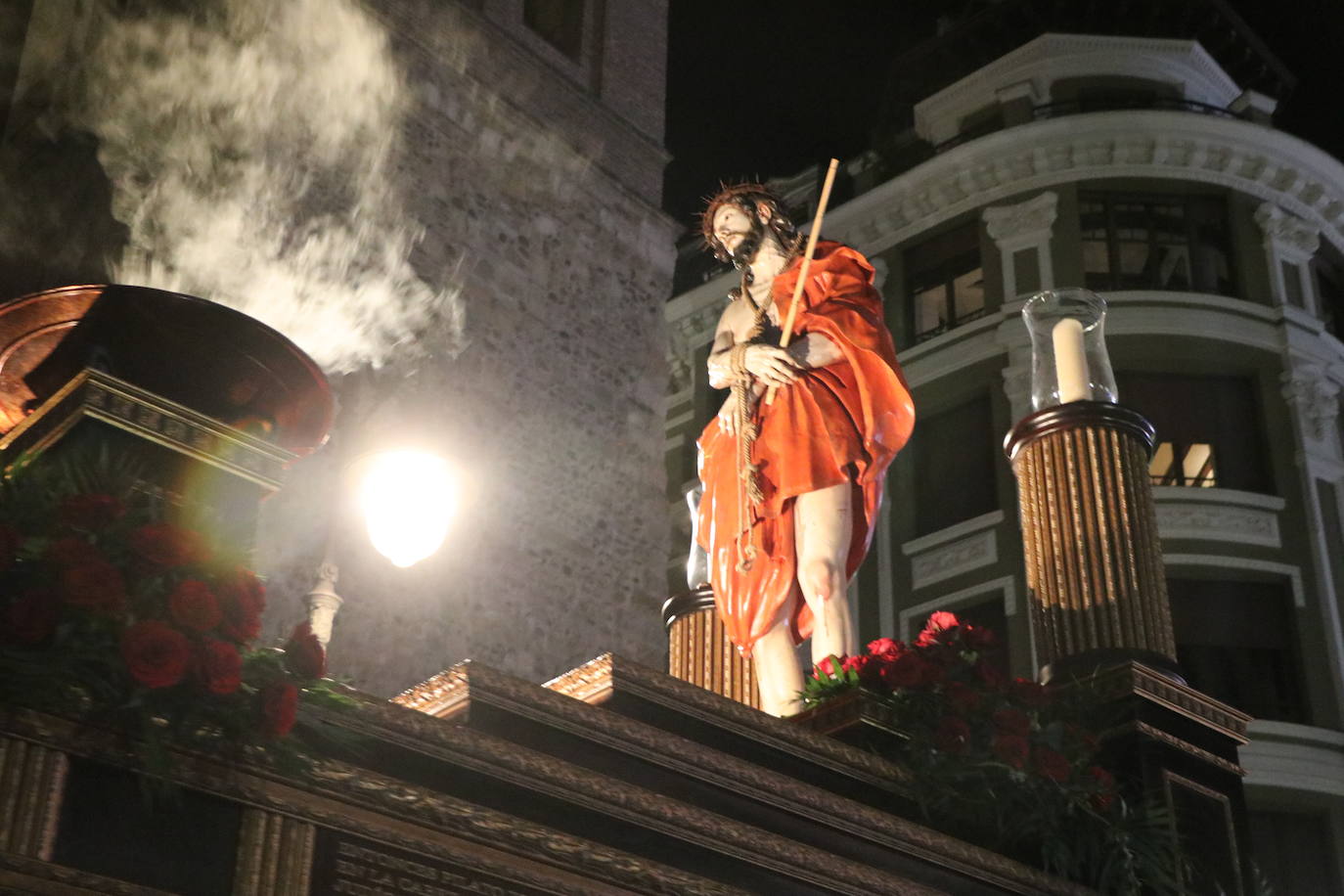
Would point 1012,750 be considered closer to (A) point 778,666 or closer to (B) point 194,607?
(A) point 778,666

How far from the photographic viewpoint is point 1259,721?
17.1 m

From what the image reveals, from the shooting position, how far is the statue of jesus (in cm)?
635

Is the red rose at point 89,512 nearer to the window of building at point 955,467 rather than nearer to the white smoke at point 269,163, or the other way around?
the white smoke at point 269,163

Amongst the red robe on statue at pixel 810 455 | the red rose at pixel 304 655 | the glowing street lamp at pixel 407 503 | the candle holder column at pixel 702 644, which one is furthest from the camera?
the candle holder column at pixel 702 644

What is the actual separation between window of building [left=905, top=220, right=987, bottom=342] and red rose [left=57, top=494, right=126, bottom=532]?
17508 mm

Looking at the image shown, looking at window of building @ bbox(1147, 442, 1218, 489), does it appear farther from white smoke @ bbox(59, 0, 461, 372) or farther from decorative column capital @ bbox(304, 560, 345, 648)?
decorative column capital @ bbox(304, 560, 345, 648)

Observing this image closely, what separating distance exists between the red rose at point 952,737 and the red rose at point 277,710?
2.41m

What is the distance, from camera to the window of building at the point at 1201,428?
19.1m

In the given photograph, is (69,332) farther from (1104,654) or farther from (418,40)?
(418,40)

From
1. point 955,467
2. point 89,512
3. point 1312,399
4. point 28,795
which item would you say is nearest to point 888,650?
point 89,512

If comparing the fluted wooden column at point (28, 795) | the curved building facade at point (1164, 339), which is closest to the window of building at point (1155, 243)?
the curved building facade at point (1164, 339)

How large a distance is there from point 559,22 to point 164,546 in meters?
11.4

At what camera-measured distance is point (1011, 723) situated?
543 centimetres

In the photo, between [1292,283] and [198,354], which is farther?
[1292,283]
